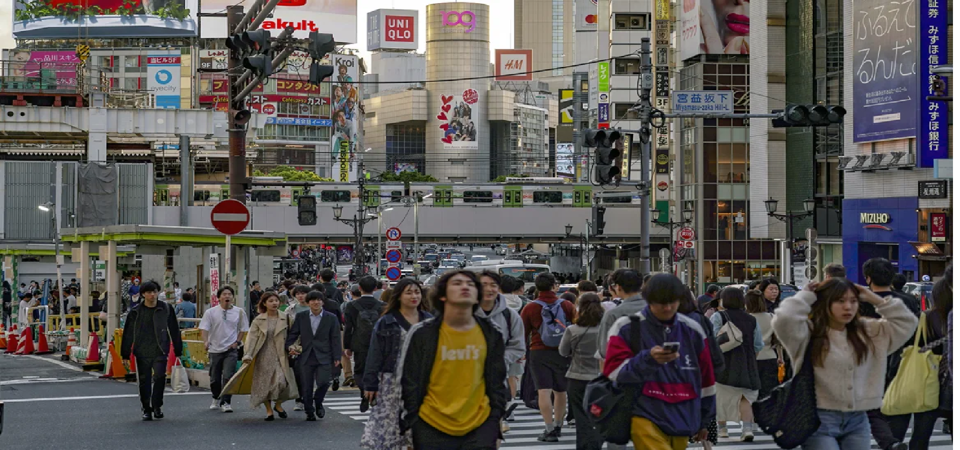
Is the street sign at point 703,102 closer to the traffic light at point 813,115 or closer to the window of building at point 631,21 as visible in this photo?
the traffic light at point 813,115

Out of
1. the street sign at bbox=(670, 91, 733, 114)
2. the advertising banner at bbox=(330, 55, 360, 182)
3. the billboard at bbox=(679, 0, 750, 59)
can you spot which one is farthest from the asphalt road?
the advertising banner at bbox=(330, 55, 360, 182)

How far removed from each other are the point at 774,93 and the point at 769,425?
4697 centimetres

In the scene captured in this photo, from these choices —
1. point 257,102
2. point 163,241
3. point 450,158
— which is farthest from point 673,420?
point 450,158

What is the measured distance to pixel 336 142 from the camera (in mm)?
149500

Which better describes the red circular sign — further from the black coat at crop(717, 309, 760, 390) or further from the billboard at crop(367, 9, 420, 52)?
the billboard at crop(367, 9, 420, 52)

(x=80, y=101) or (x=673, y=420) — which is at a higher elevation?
(x=80, y=101)

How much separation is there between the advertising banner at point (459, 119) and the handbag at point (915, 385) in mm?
177111

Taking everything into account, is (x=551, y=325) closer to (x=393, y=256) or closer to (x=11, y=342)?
(x=11, y=342)

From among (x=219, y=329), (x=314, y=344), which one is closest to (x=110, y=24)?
(x=219, y=329)

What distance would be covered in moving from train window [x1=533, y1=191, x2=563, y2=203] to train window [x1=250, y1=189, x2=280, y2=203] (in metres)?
16.3

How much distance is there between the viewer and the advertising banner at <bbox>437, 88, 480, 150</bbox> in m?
185

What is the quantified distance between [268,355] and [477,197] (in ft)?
220

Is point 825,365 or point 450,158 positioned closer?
point 825,365

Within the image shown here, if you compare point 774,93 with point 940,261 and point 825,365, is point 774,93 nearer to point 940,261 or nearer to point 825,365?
point 940,261
